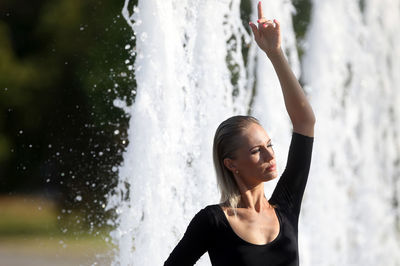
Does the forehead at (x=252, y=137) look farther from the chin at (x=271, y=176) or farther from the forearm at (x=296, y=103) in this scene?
the forearm at (x=296, y=103)

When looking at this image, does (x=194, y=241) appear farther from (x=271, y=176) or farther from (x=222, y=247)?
(x=271, y=176)

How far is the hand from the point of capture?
2.23m

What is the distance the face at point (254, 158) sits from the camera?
2.09 m

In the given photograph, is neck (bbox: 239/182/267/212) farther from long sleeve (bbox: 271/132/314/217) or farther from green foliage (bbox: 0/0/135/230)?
green foliage (bbox: 0/0/135/230)

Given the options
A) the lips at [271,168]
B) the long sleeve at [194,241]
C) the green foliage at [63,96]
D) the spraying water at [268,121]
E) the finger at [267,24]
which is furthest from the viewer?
the green foliage at [63,96]

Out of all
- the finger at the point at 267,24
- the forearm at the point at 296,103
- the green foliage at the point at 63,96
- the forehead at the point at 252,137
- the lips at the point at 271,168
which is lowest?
the lips at the point at 271,168

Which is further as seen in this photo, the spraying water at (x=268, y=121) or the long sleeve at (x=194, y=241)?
the spraying water at (x=268, y=121)

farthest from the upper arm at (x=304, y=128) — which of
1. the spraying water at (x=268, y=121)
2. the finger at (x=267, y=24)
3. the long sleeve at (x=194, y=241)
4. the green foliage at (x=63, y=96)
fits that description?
the green foliage at (x=63, y=96)

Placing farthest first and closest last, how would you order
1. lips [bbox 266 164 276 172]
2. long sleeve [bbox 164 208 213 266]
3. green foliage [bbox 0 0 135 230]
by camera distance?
green foliage [bbox 0 0 135 230] → lips [bbox 266 164 276 172] → long sleeve [bbox 164 208 213 266]

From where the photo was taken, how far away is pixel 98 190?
579 inches

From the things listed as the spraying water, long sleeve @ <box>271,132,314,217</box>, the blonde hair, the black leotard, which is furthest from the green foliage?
the black leotard

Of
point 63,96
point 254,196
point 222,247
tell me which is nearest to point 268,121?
point 254,196

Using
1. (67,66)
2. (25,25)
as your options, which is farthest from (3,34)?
(67,66)

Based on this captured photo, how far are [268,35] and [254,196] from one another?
0.52 meters
